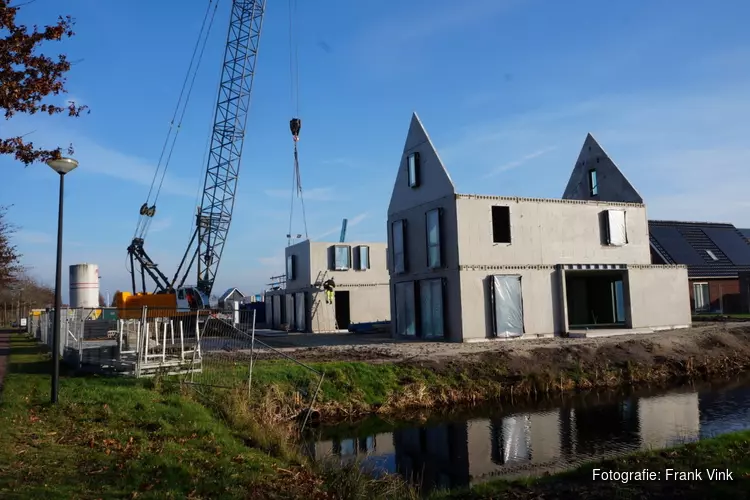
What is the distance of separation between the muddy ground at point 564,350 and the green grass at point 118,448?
23.0 feet

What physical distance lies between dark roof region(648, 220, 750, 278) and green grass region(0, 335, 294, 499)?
33.3 meters

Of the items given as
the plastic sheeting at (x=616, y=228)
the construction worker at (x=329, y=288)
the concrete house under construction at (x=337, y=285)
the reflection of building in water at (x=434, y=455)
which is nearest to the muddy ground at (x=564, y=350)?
the reflection of building in water at (x=434, y=455)

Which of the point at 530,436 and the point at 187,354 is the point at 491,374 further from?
the point at 187,354

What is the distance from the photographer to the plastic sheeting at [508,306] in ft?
76.3

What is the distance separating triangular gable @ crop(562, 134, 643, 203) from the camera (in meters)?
28.9

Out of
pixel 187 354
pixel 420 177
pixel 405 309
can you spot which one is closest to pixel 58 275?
pixel 187 354

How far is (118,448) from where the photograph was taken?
8531 millimetres

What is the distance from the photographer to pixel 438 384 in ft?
55.5

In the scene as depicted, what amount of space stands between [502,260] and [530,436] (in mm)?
11249

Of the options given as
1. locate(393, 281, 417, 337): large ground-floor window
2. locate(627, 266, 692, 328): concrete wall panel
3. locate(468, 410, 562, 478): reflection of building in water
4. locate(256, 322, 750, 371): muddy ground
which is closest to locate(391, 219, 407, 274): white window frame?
locate(393, 281, 417, 337): large ground-floor window

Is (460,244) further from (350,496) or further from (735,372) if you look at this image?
(350,496)

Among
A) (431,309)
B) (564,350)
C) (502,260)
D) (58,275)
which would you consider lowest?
(564,350)

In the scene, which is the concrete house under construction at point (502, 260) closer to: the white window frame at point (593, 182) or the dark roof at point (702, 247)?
the white window frame at point (593, 182)

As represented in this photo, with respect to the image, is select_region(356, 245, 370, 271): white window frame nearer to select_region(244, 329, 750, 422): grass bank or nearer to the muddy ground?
the muddy ground
